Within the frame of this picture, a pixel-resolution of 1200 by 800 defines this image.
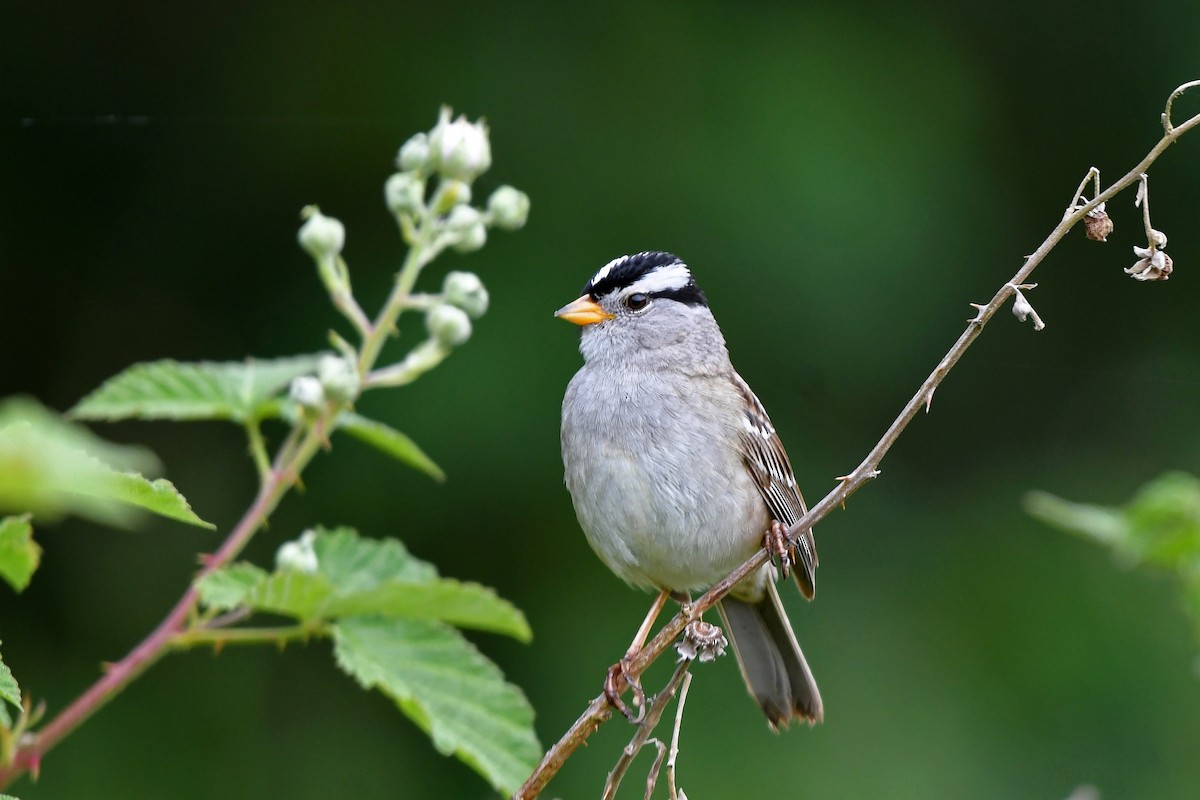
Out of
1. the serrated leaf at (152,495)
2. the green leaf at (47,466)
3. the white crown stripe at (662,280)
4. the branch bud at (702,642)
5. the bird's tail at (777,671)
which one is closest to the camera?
the green leaf at (47,466)

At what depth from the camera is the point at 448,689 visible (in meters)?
1.81

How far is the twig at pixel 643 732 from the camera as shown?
1.33 metres

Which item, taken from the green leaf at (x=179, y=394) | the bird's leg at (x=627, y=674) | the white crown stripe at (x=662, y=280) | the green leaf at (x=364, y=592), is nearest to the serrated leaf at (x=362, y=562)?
the green leaf at (x=364, y=592)

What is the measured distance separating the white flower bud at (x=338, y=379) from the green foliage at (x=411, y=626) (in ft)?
0.65

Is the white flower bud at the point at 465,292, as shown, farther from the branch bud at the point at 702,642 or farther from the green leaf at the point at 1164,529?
the green leaf at the point at 1164,529

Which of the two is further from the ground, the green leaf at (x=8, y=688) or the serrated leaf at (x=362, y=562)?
the green leaf at (x=8, y=688)

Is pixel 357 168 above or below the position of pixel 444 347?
above

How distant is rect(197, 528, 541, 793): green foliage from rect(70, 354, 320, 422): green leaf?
22 centimetres

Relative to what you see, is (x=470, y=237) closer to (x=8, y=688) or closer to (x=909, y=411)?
(x=909, y=411)

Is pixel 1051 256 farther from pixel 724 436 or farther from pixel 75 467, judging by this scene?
pixel 75 467

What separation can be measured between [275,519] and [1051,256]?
321cm

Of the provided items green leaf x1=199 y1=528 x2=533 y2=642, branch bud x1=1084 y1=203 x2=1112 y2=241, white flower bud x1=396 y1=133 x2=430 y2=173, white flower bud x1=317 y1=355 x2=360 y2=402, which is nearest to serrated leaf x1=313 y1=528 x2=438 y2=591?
green leaf x1=199 y1=528 x2=533 y2=642

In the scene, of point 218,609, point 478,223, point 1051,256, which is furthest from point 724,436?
point 1051,256

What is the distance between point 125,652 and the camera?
4391mm
